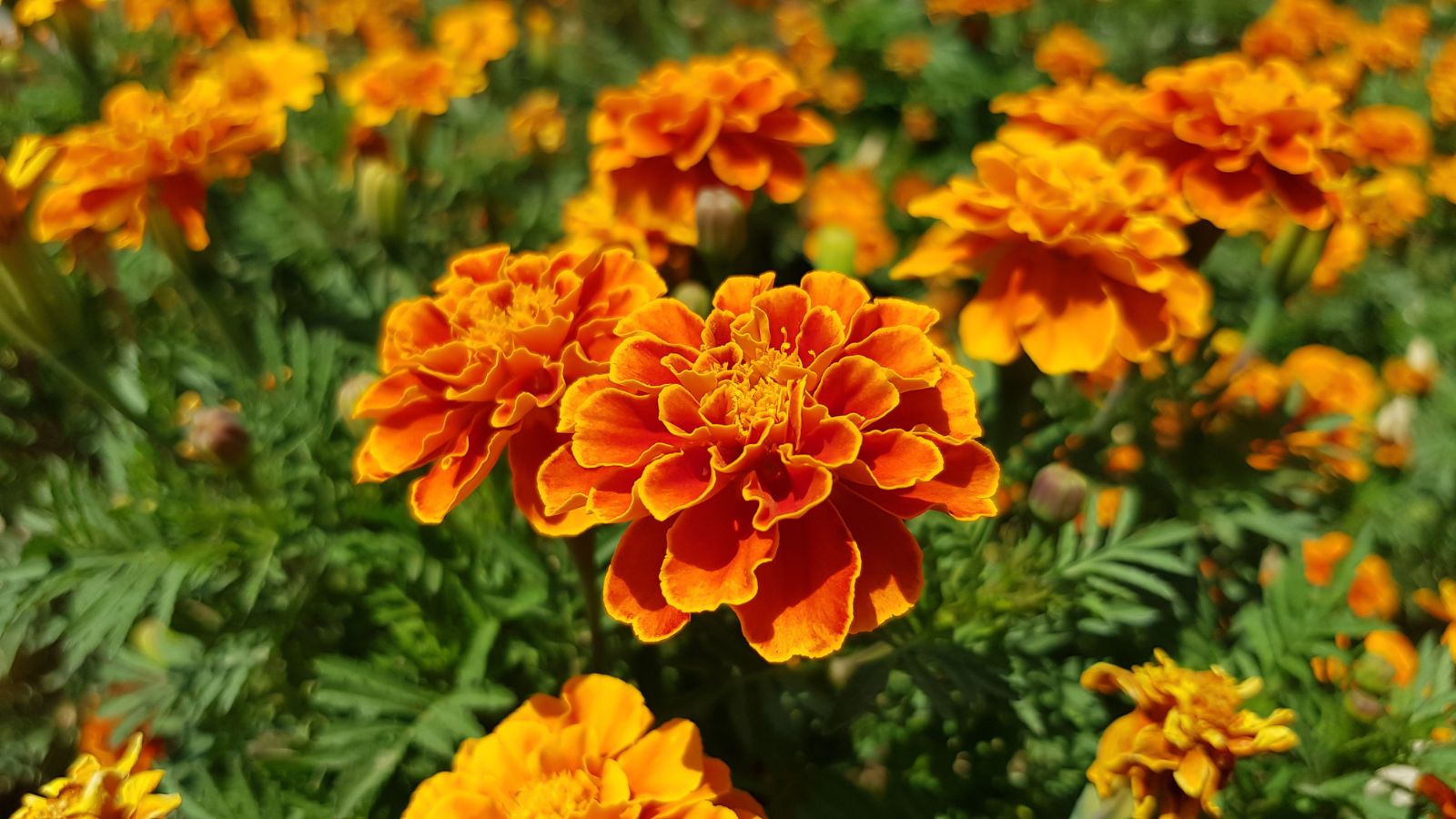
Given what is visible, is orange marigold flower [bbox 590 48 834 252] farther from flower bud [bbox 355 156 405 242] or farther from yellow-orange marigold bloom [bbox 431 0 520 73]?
yellow-orange marigold bloom [bbox 431 0 520 73]

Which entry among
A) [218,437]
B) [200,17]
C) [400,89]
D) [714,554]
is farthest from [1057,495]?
[200,17]

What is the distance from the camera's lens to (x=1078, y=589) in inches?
40.0

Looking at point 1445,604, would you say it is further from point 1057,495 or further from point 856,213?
point 856,213

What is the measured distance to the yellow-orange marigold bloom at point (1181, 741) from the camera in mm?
734

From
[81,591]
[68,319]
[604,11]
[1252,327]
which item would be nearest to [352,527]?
[81,591]

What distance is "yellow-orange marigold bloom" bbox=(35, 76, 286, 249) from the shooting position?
112 centimetres

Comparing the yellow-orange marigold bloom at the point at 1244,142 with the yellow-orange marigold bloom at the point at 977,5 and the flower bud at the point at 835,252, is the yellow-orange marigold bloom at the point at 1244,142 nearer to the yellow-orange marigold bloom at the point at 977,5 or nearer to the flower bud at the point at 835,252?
the flower bud at the point at 835,252

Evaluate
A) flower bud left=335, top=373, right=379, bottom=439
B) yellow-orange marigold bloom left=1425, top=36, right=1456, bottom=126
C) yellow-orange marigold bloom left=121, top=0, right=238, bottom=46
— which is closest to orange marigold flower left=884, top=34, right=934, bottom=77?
yellow-orange marigold bloom left=1425, top=36, right=1456, bottom=126

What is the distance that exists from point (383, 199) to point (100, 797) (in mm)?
857

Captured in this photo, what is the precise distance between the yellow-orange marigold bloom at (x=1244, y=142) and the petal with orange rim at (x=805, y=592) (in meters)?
0.68

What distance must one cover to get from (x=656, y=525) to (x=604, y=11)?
9.90 ft

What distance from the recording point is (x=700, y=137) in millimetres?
1108

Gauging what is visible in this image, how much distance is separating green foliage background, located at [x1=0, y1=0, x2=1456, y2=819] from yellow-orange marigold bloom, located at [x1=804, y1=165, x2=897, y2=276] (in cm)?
39

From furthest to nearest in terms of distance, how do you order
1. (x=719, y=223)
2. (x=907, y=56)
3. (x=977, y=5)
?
1. (x=907, y=56)
2. (x=977, y=5)
3. (x=719, y=223)
